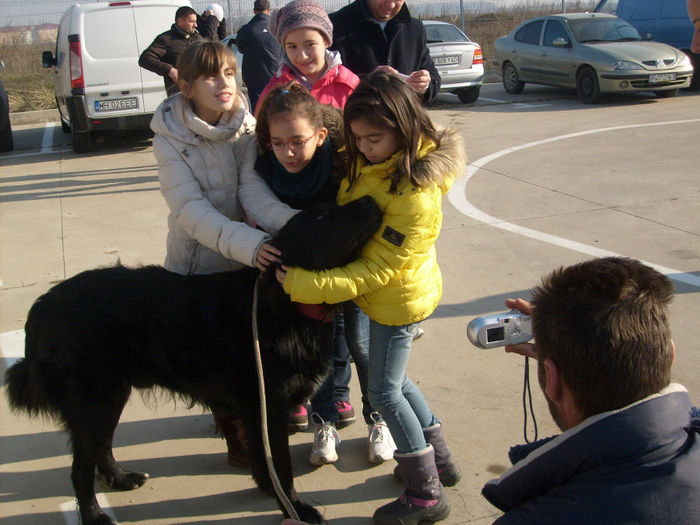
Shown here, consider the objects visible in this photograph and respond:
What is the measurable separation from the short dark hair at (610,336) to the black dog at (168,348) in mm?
1111

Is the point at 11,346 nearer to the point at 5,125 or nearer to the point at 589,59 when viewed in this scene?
the point at 5,125

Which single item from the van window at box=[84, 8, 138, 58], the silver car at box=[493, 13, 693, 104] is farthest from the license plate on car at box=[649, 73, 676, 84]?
the van window at box=[84, 8, 138, 58]

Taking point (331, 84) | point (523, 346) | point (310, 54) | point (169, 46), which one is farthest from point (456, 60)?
point (523, 346)

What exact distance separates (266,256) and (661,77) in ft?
40.2

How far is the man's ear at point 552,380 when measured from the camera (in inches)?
56.7

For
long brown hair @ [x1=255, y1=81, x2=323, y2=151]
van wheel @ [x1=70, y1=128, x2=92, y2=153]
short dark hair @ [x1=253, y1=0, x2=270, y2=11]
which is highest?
short dark hair @ [x1=253, y1=0, x2=270, y2=11]

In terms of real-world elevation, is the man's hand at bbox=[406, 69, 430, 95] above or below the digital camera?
above

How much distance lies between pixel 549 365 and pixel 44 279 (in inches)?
196

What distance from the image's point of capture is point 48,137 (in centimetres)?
1232

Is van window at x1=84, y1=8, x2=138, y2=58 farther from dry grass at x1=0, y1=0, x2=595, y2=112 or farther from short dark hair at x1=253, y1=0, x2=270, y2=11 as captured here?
dry grass at x1=0, y1=0, x2=595, y2=112

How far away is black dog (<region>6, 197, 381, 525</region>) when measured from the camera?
2547mm

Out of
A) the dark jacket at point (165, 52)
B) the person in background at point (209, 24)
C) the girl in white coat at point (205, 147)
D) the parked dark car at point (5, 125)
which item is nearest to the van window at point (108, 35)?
the person in background at point (209, 24)

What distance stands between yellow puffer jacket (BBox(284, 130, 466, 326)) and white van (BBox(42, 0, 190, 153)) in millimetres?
8439

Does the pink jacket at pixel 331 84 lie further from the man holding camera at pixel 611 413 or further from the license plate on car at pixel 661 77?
the license plate on car at pixel 661 77
